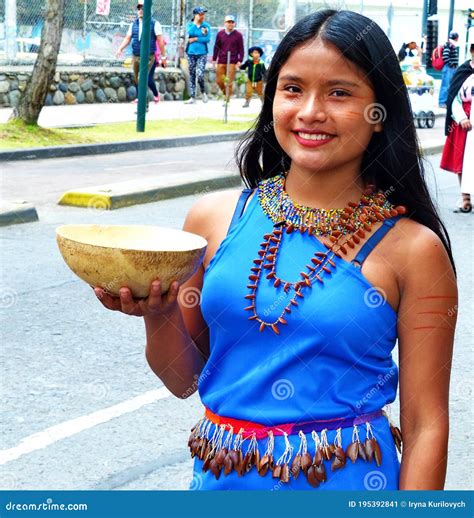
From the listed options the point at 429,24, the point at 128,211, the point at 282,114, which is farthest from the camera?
the point at 429,24

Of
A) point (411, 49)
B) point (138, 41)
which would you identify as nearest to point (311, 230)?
point (138, 41)

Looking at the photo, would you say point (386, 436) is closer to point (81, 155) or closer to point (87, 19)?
point (81, 155)

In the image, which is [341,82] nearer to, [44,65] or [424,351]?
[424,351]

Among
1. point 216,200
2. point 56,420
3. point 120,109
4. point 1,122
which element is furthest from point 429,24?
point 216,200

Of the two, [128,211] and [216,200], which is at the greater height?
[216,200]

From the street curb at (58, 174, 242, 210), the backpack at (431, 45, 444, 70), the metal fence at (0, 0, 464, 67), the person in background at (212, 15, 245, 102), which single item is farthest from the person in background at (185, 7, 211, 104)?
the street curb at (58, 174, 242, 210)

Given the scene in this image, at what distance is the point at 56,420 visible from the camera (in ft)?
16.8

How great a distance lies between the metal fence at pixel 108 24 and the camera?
2033 cm

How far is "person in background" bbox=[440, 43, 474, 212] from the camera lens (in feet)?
37.4

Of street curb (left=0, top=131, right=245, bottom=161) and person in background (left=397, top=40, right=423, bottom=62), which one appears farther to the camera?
person in background (left=397, top=40, right=423, bottom=62)

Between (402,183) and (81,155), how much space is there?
14.2m

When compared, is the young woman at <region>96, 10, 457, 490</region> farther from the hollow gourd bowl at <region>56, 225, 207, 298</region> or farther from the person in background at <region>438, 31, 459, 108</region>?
Result: the person in background at <region>438, 31, 459, 108</region>

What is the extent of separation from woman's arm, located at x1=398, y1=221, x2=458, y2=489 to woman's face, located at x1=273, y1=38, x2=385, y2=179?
0.79 ft

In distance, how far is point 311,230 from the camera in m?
2.29
